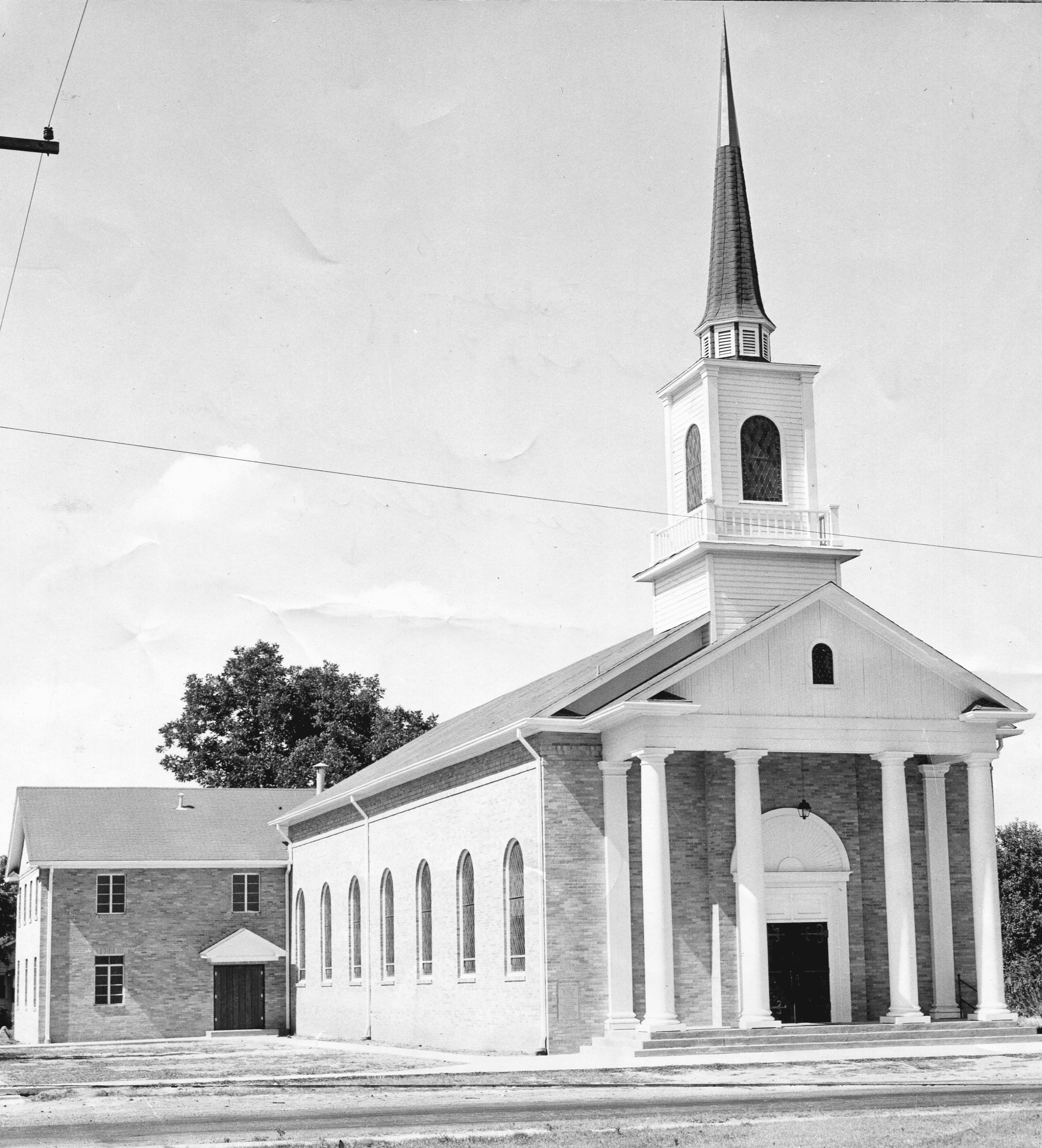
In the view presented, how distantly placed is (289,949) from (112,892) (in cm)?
563

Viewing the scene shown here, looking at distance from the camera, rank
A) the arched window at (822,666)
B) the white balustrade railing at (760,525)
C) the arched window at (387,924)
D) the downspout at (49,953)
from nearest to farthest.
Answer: the arched window at (822,666), the white balustrade railing at (760,525), the arched window at (387,924), the downspout at (49,953)

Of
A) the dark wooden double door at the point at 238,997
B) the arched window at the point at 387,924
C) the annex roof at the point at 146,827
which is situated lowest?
the dark wooden double door at the point at 238,997

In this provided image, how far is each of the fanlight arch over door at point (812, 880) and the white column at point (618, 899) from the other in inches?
117

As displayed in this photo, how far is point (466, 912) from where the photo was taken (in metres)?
35.9

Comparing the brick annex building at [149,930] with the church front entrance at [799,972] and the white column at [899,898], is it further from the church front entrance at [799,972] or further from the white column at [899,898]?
the white column at [899,898]

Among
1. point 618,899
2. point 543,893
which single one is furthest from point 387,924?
point 618,899

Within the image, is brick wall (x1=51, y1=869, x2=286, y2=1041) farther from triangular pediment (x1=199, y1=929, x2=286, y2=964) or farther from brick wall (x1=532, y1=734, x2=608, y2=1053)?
brick wall (x1=532, y1=734, x2=608, y2=1053)

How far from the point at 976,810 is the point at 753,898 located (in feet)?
16.4

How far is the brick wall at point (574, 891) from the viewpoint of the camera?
101 feet

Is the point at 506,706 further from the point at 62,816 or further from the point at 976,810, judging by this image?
the point at 62,816

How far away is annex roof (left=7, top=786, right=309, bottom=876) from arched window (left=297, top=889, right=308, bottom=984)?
2.58 meters

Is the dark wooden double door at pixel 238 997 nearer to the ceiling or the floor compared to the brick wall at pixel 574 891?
nearer to the floor

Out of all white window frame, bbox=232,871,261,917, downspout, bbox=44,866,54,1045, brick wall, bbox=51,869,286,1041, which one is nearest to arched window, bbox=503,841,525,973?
brick wall, bbox=51,869,286,1041

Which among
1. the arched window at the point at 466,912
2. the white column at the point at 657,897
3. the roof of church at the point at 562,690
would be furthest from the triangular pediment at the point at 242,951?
the white column at the point at 657,897
